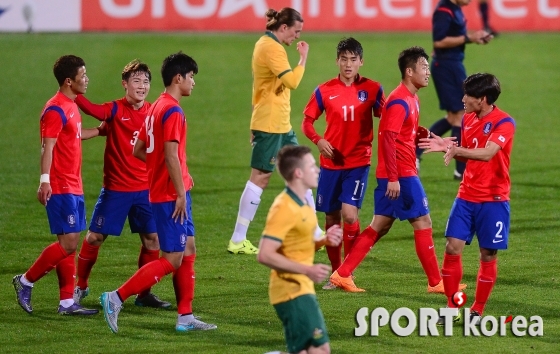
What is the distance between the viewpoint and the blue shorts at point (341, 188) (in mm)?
8836

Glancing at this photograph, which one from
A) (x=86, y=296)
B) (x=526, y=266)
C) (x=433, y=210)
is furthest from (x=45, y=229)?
(x=526, y=266)

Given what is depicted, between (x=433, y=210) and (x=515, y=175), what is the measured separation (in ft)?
7.83

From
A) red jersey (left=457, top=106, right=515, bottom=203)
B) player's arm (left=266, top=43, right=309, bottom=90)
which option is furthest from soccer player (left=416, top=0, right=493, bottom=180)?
red jersey (left=457, top=106, right=515, bottom=203)

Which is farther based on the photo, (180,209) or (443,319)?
(443,319)

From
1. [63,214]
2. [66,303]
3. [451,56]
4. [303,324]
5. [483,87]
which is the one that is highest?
[451,56]

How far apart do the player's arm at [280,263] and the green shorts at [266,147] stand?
13.6ft

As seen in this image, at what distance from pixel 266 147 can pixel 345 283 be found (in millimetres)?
1907

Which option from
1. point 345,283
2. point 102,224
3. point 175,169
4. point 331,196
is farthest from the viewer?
point 331,196

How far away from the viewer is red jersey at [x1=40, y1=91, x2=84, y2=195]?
7734mm

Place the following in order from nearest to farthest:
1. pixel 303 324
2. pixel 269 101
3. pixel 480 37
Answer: pixel 303 324
pixel 269 101
pixel 480 37

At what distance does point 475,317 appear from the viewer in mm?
7441

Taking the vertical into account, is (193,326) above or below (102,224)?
below

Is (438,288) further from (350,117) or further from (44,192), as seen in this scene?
(44,192)

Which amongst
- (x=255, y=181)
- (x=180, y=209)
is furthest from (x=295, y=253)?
(x=255, y=181)
